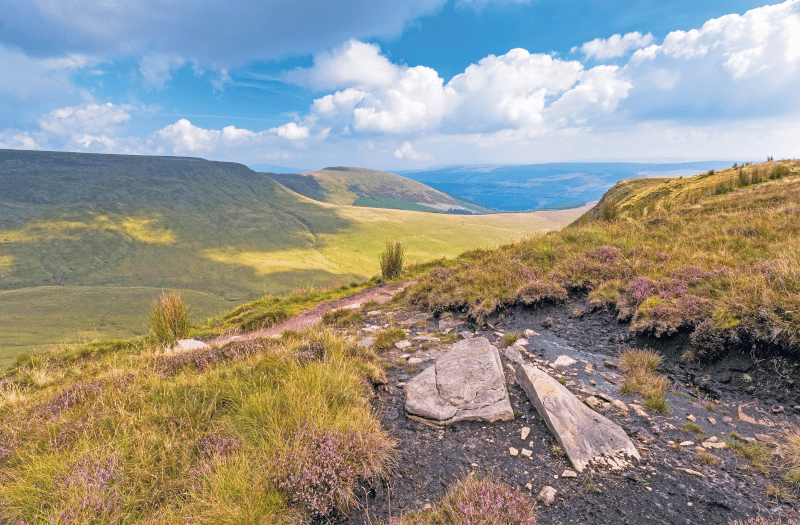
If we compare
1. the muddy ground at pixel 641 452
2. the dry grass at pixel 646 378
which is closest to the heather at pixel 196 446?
the muddy ground at pixel 641 452

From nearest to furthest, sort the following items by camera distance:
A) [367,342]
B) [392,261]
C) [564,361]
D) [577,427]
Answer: [577,427] < [564,361] < [367,342] < [392,261]

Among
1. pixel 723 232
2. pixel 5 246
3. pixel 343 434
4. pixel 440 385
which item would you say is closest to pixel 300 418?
pixel 343 434

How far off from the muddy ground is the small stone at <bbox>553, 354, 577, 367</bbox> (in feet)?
0.47

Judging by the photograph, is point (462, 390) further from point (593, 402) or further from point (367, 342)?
point (367, 342)

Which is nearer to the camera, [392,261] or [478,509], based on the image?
[478,509]

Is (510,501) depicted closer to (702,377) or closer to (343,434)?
(343,434)

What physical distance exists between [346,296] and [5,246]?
252m

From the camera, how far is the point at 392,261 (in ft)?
57.1

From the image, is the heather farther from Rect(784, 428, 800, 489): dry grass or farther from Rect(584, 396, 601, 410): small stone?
Rect(784, 428, 800, 489): dry grass

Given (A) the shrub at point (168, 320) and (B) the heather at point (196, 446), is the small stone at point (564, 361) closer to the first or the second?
(B) the heather at point (196, 446)

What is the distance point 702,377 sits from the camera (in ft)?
16.3

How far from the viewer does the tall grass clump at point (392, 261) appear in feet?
56.7

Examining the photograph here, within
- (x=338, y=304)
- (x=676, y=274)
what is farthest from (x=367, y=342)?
(x=676, y=274)

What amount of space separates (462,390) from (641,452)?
2.30m
